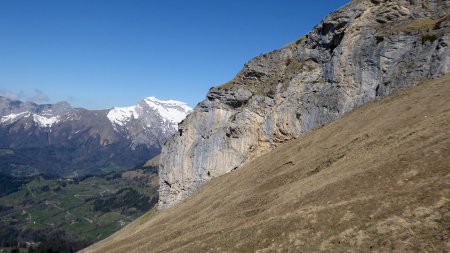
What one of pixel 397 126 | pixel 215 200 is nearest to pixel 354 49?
pixel 397 126

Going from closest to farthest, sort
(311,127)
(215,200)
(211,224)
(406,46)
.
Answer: (211,224) < (215,200) < (406,46) < (311,127)

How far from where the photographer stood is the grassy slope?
3083 centimetres

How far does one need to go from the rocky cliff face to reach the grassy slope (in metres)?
11.6

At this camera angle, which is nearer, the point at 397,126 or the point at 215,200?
the point at 397,126

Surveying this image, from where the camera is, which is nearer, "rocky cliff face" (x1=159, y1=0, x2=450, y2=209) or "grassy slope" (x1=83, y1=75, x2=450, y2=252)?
"grassy slope" (x1=83, y1=75, x2=450, y2=252)

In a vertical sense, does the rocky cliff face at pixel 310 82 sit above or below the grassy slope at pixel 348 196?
above

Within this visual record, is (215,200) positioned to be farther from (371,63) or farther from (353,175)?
(371,63)

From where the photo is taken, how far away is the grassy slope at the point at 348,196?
30.8 m

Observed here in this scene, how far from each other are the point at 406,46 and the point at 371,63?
26.3 feet

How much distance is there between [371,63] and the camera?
281 feet

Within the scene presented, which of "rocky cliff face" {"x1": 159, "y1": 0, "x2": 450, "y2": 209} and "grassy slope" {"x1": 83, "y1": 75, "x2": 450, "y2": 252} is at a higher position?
"rocky cliff face" {"x1": 159, "y1": 0, "x2": 450, "y2": 209}

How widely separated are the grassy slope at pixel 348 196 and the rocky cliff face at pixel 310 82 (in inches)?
456

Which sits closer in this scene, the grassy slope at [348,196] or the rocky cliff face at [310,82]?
the grassy slope at [348,196]

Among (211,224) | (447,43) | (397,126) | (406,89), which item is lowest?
(211,224)
